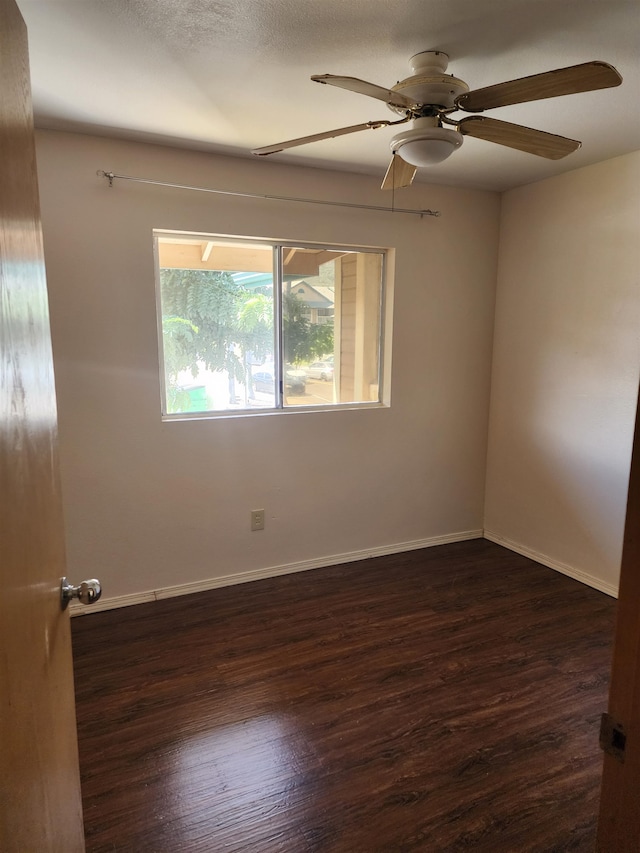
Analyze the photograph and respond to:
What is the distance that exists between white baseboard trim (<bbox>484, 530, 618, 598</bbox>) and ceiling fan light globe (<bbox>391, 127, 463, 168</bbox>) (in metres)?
2.60

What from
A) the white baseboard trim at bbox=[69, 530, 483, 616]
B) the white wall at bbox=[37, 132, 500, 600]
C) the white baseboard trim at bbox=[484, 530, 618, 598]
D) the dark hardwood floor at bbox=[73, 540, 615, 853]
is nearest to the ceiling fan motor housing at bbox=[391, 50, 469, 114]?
the white wall at bbox=[37, 132, 500, 600]

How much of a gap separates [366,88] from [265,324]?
1.68 meters

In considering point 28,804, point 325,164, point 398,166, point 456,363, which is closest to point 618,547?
point 456,363

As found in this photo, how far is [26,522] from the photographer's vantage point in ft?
2.75

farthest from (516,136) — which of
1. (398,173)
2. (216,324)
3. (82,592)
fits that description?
(82,592)

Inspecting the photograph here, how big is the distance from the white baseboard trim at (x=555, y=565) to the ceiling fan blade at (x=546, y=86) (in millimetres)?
2630

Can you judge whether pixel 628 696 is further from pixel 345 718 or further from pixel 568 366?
pixel 568 366

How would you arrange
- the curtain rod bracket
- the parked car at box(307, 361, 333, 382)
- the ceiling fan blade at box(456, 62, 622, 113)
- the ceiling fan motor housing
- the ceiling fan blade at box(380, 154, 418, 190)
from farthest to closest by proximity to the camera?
the parked car at box(307, 361, 333, 382), the curtain rod bracket, the ceiling fan blade at box(380, 154, 418, 190), the ceiling fan motor housing, the ceiling fan blade at box(456, 62, 622, 113)

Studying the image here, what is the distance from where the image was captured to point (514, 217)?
11.0 ft

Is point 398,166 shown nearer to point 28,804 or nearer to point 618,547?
point 28,804

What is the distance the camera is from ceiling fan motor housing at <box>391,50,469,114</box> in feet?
5.18

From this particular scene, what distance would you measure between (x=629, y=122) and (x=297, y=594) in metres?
2.95

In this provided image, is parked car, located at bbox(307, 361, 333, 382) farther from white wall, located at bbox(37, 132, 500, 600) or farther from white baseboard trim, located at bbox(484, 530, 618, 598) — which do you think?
white baseboard trim, located at bbox(484, 530, 618, 598)

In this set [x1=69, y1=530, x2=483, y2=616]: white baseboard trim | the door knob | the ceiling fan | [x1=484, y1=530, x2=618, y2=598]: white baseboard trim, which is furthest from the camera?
[x1=484, y1=530, x2=618, y2=598]: white baseboard trim
